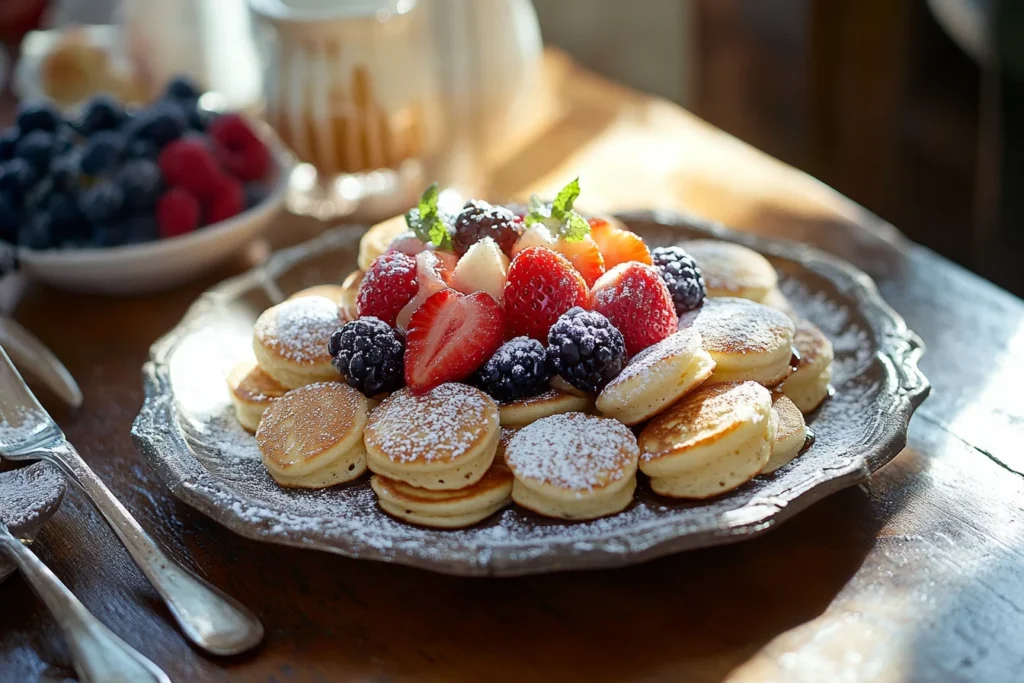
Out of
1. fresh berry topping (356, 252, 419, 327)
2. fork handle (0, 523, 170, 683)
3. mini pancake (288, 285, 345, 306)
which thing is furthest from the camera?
mini pancake (288, 285, 345, 306)

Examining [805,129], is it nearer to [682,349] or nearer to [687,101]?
[687,101]

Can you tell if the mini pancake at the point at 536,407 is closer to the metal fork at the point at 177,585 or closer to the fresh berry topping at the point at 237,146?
the metal fork at the point at 177,585

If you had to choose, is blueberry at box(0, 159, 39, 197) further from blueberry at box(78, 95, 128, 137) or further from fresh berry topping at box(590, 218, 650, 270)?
fresh berry topping at box(590, 218, 650, 270)

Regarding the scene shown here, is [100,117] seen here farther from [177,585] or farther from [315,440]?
[177,585]

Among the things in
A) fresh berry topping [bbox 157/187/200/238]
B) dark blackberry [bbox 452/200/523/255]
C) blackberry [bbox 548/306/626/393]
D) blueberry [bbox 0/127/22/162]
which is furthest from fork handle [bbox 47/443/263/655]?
blueberry [bbox 0/127/22/162]

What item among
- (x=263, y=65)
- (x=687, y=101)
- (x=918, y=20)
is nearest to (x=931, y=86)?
(x=918, y=20)

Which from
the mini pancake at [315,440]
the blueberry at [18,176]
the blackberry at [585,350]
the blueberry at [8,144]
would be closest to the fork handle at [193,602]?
the mini pancake at [315,440]
